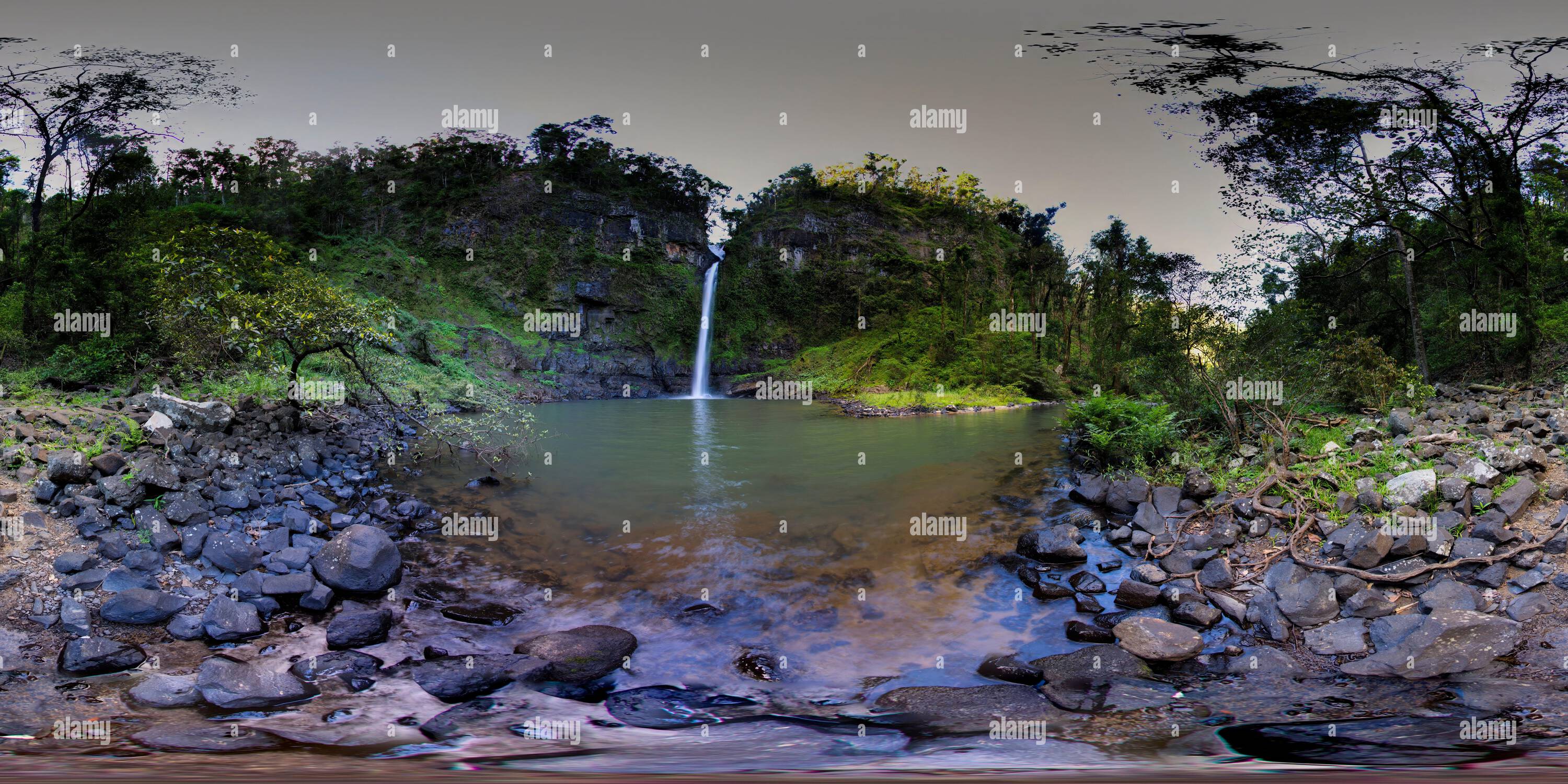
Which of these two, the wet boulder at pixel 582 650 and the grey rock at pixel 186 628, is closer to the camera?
the wet boulder at pixel 582 650

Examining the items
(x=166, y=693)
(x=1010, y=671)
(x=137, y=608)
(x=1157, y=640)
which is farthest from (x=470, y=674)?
(x=1157, y=640)

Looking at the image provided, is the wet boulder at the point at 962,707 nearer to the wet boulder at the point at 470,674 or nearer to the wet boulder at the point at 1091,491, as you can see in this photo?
the wet boulder at the point at 470,674

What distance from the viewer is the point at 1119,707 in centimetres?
353

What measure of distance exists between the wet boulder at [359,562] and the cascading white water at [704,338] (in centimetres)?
3353

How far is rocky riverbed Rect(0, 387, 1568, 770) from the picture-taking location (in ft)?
10.2

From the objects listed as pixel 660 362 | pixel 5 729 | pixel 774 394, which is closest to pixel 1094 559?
pixel 5 729

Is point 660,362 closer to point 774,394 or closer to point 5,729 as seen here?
point 774,394

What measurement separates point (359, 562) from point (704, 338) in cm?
3903

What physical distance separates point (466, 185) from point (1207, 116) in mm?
43979

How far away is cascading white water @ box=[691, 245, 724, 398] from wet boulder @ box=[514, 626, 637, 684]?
3467 centimetres

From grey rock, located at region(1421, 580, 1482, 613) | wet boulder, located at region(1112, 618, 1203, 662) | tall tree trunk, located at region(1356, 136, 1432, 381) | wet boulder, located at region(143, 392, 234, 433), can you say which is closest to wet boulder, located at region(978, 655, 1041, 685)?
wet boulder, located at region(1112, 618, 1203, 662)

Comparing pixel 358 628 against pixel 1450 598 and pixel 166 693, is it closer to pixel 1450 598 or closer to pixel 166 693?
pixel 166 693

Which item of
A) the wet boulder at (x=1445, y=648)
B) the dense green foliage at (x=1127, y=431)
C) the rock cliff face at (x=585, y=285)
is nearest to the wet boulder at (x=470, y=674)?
the wet boulder at (x=1445, y=648)

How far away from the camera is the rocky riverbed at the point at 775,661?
10.2ft
